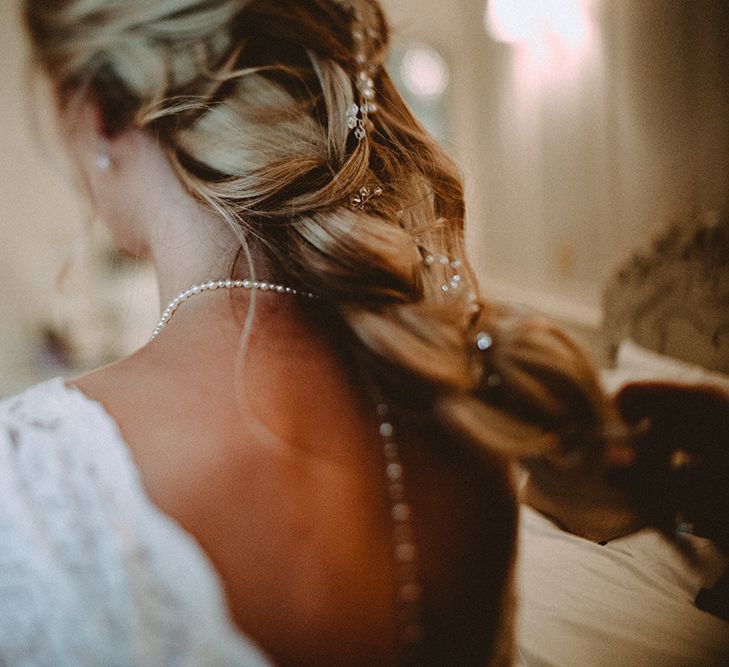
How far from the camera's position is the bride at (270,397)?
0.39 meters

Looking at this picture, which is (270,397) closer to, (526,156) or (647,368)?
(647,368)

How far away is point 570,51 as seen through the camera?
1941mm

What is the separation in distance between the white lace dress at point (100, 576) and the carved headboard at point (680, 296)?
108 cm

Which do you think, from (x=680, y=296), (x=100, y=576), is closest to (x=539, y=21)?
(x=680, y=296)

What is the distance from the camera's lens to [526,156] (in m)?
2.25

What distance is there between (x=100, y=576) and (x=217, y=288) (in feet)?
0.81

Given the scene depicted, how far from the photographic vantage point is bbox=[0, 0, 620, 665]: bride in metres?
0.39

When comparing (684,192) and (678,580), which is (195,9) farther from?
(684,192)

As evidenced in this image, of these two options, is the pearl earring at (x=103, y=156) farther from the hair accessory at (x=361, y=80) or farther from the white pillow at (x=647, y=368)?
the white pillow at (x=647, y=368)

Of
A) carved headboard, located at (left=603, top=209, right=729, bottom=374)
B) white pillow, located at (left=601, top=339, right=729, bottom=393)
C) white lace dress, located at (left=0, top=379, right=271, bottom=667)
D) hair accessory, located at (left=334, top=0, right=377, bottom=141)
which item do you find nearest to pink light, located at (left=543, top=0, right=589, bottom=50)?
carved headboard, located at (left=603, top=209, right=729, bottom=374)

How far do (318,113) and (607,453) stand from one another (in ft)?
1.25

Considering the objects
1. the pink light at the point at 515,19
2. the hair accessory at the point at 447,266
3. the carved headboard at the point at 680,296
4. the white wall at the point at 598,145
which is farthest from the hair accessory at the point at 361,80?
the pink light at the point at 515,19

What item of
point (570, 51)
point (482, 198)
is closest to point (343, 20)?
point (570, 51)

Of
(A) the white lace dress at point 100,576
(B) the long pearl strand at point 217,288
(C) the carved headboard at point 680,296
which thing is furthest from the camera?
(C) the carved headboard at point 680,296
